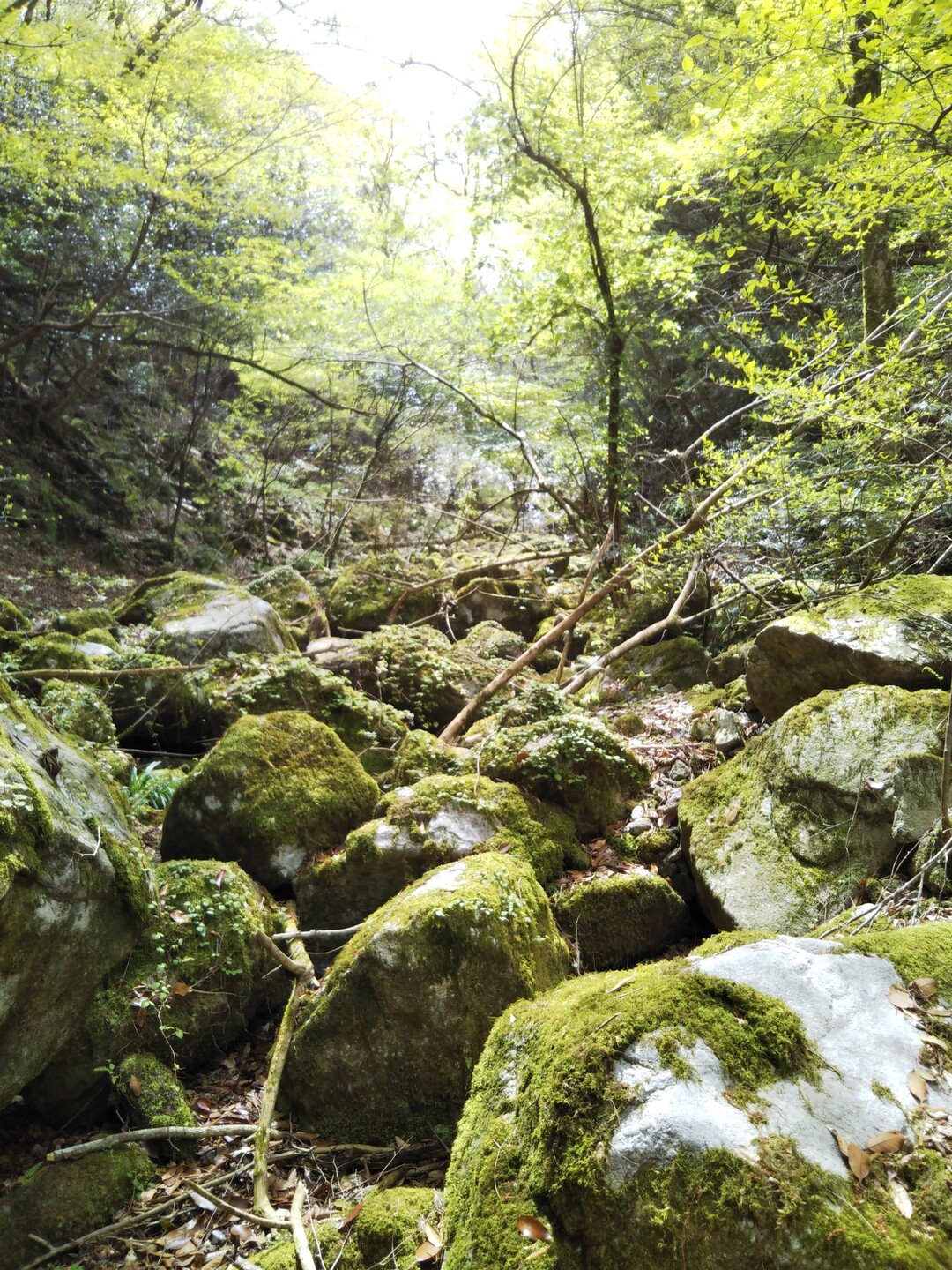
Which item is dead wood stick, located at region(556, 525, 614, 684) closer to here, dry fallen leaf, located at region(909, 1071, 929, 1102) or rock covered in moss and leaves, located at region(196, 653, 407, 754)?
rock covered in moss and leaves, located at region(196, 653, 407, 754)

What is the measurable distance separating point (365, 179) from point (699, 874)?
16758mm

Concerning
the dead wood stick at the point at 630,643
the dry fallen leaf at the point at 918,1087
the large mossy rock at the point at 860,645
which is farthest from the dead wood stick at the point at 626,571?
the dry fallen leaf at the point at 918,1087

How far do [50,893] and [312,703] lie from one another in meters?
4.02

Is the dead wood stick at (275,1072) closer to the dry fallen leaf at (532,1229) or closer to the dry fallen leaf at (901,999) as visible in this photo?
the dry fallen leaf at (532,1229)

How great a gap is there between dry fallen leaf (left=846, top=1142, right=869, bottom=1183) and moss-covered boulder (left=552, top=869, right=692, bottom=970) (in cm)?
Result: 284

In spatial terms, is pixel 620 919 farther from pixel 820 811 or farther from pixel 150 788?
pixel 150 788

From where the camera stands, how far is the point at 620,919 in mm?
4484

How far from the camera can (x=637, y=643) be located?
8.86m

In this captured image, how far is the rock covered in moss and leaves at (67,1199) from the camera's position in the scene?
3.02 metres

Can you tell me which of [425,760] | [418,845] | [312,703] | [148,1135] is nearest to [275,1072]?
[148,1135]

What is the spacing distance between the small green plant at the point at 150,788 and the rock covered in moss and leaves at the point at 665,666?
5.12 meters

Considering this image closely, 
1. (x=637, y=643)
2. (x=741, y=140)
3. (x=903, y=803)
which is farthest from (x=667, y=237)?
(x=903, y=803)

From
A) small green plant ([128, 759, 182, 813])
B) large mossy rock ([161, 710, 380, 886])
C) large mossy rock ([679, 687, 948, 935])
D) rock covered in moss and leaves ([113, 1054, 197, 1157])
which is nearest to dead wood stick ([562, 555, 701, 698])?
large mossy rock ([161, 710, 380, 886])

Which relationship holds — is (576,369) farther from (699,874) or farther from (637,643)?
(699,874)
